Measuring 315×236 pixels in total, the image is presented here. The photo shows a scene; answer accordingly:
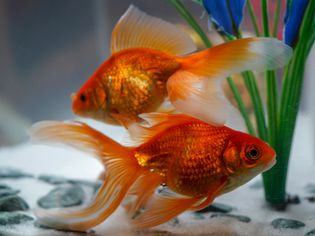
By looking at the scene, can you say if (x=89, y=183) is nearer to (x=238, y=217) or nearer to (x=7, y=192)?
(x=7, y=192)

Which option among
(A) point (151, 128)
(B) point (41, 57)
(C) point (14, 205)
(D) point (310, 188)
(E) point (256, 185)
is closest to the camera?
(A) point (151, 128)

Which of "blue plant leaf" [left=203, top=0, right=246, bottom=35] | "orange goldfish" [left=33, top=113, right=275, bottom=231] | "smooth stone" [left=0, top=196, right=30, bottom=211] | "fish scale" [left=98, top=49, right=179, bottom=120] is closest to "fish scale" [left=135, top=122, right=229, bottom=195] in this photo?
"orange goldfish" [left=33, top=113, right=275, bottom=231]

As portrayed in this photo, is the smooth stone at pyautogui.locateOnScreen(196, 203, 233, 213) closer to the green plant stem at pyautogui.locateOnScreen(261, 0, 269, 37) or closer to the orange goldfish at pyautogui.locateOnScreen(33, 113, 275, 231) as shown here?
the orange goldfish at pyautogui.locateOnScreen(33, 113, 275, 231)

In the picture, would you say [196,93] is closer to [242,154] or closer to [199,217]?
[242,154]

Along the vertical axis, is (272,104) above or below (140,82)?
below

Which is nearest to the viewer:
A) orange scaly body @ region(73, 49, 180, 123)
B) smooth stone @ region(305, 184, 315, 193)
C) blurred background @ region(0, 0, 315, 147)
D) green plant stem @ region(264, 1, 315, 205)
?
orange scaly body @ region(73, 49, 180, 123)

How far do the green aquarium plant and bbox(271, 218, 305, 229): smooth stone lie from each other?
0.71 feet

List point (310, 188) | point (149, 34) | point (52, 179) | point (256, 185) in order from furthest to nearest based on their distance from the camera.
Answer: point (52, 179) < point (256, 185) < point (310, 188) < point (149, 34)

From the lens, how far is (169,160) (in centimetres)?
117

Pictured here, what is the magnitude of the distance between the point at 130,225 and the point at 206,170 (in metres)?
0.39

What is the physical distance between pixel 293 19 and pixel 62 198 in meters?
1.14

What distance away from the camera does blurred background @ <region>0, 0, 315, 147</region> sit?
10.6 ft

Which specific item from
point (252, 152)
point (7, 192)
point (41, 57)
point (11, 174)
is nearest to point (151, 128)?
point (252, 152)

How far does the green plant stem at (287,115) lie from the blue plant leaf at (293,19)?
0.17 ft
